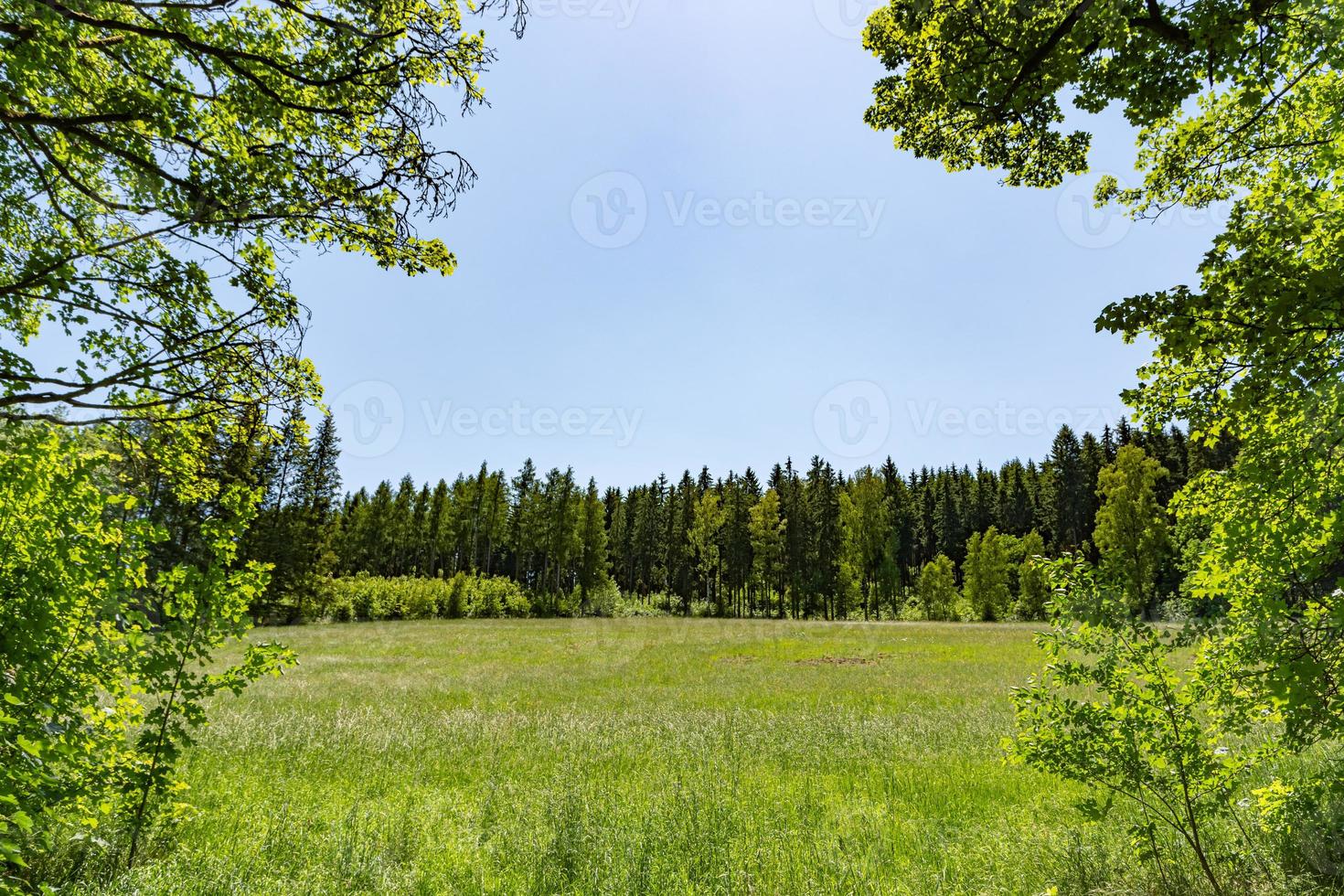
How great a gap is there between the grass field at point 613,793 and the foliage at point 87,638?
3.59ft

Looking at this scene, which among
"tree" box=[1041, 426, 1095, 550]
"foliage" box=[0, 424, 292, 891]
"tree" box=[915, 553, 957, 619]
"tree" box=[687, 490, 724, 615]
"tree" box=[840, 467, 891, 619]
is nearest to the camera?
"foliage" box=[0, 424, 292, 891]

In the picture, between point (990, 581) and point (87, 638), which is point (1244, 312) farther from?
point (990, 581)

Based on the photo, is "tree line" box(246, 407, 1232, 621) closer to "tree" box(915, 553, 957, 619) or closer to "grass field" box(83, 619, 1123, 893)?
"tree" box(915, 553, 957, 619)

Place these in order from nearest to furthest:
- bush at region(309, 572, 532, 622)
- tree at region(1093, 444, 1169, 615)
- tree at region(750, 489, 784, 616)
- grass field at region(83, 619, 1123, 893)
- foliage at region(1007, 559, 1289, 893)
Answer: foliage at region(1007, 559, 1289, 893) → grass field at region(83, 619, 1123, 893) → tree at region(1093, 444, 1169, 615) → bush at region(309, 572, 532, 622) → tree at region(750, 489, 784, 616)

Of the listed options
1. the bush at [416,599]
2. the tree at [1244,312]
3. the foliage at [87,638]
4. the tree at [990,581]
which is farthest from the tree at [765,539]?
the foliage at [87,638]

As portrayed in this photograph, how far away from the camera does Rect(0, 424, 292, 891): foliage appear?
3621mm

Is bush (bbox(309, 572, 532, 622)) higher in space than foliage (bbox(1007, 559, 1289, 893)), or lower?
lower

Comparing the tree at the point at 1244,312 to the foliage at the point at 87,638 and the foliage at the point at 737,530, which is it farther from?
the foliage at the point at 737,530

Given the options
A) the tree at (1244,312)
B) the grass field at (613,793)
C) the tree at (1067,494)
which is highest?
the tree at (1067,494)

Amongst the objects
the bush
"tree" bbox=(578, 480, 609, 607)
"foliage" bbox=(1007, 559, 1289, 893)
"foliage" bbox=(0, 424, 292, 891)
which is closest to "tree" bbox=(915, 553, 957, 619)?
"tree" bbox=(578, 480, 609, 607)

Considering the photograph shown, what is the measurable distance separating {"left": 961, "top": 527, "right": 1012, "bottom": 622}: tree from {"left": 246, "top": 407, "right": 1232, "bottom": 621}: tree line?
0.17 m

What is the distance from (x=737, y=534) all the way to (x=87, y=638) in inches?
2588

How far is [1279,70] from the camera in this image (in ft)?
15.9

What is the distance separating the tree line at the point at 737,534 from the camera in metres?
49.7
